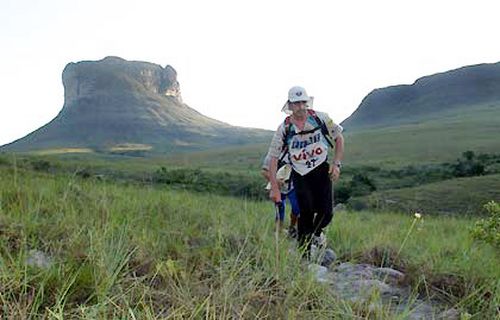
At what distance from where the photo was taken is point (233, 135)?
17275 centimetres

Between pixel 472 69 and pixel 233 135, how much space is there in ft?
231

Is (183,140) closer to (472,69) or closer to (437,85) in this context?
(437,85)

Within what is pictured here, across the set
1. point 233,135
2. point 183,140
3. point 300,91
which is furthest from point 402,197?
point 233,135

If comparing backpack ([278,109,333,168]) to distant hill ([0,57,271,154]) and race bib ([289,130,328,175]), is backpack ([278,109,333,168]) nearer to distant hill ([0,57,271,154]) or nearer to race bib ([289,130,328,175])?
race bib ([289,130,328,175])

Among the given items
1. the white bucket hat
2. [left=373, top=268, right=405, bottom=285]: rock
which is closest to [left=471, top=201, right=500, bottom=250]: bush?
[left=373, top=268, right=405, bottom=285]: rock

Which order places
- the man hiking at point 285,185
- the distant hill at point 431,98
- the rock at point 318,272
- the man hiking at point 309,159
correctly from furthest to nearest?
the distant hill at point 431,98 → the man hiking at point 285,185 → the man hiking at point 309,159 → the rock at point 318,272

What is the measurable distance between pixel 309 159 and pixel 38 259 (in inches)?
120

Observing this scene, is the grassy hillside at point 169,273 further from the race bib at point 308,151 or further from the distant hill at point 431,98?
the distant hill at point 431,98

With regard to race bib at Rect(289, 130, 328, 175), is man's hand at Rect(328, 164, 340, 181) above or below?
below

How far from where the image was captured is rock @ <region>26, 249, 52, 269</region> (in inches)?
128

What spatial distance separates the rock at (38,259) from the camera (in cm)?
326

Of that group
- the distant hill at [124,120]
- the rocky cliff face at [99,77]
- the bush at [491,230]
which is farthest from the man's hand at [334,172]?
the rocky cliff face at [99,77]

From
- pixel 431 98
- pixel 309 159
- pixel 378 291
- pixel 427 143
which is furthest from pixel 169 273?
pixel 431 98

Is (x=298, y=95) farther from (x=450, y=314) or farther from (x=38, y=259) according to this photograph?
(x=38, y=259)
